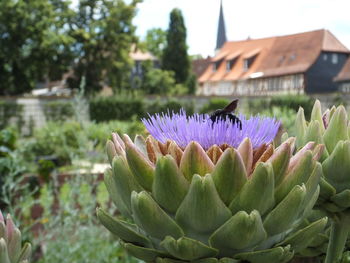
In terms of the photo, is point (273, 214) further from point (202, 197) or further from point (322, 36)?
point (322, 36)

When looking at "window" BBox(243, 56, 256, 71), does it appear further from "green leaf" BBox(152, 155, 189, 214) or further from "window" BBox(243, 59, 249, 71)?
"green leaf" BBox(152, 155, 189, 214)

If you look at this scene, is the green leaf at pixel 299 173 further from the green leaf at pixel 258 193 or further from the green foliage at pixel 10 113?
the green foliage at pixel 10 113

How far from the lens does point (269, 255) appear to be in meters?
0.43

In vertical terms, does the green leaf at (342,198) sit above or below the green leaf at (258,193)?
below

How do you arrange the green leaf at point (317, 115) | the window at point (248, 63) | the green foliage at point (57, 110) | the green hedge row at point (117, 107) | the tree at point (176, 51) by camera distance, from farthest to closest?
the window at point (248, 63)
the tree at point (176, 51)
the green hedge row at point (117, 107)
the green foliage at point (57, 110)
the green leaf at point (317, 115)

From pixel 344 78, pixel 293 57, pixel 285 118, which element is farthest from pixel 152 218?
pixel 293 57

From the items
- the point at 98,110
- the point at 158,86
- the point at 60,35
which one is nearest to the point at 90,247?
the point at 98,110

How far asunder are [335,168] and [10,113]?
16083mm

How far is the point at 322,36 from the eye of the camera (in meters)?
28.1

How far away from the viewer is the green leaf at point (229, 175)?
427mm

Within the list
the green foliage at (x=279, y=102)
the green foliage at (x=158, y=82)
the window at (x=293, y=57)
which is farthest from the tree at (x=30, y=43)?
the window at (x=293, y=57)

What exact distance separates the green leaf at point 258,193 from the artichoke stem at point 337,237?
3.4 inches

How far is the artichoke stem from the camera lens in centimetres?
48

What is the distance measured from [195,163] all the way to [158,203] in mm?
53
